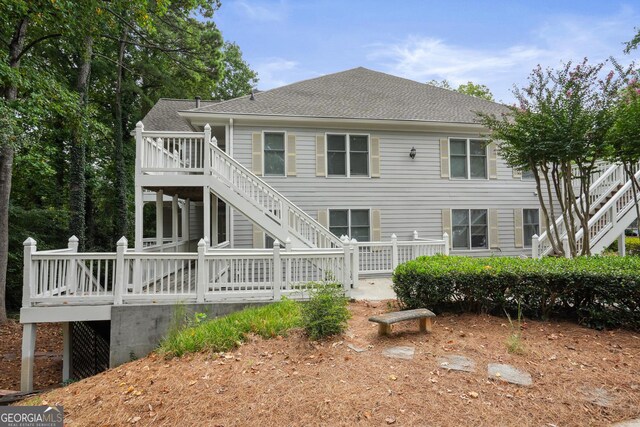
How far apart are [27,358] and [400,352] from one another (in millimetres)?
6400

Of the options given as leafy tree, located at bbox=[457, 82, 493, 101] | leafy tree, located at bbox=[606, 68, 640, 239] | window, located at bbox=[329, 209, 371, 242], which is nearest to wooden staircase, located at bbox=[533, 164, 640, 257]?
leafy tree, located at bbox=[606, 68, 640, 239]

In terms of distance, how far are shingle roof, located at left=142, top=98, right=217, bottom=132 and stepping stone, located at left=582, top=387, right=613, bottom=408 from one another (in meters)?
13.2

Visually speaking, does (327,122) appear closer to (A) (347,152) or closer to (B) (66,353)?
(A) (347,152)

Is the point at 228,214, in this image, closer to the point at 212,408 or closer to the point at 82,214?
the point at 82,214

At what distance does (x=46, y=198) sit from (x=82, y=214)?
6488 mm

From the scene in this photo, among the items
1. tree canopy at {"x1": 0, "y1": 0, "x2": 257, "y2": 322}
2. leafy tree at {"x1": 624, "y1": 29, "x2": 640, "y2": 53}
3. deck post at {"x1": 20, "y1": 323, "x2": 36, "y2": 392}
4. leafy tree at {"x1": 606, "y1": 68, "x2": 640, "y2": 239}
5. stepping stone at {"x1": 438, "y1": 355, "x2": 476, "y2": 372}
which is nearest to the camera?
stepping stone at {"x1": 438, "y1": 355, "x2": 476, "y2": 372}

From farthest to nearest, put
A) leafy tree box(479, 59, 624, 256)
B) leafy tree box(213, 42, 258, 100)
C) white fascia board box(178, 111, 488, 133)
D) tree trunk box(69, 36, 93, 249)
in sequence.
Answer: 1. leafy tree box(213, 42, 258, 100)
2. tree trunk box(69, 36, 93, 249)
3. white fascia board box(178, 111, 488, 133)
4. leafy tree box(479, 59, 624, 256)

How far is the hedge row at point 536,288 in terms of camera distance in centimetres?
482

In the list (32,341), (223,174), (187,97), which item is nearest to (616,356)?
(223,174)

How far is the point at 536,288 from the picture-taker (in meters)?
5.13

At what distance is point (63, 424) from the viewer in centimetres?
350

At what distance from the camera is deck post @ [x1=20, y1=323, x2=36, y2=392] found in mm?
5906

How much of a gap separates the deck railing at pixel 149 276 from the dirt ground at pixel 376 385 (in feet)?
5.25

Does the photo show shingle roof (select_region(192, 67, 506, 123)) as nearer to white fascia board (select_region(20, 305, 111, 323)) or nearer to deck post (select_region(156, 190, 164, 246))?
deck post (select_region(156, 190, 164, 246))
